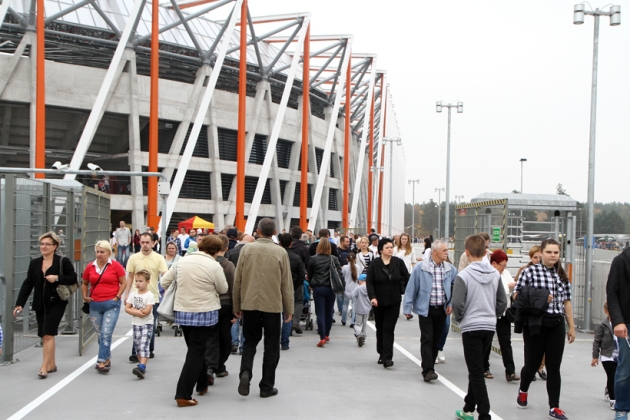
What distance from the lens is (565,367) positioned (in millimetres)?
9219

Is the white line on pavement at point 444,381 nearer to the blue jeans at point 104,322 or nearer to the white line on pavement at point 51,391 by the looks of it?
the blue jeans at point 104,322

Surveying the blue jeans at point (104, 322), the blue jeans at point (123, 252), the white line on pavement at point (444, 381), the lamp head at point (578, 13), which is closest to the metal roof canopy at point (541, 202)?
the lamp head at point (578, 13)

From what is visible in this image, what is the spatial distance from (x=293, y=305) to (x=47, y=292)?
326 centimetres

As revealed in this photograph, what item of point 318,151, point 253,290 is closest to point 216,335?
point 253,290

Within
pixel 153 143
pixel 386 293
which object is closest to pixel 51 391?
pixel 386 293

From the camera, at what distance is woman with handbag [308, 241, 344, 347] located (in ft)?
35.2

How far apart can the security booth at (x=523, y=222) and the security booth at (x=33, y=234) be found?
7.11 metres

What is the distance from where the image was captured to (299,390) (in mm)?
7348

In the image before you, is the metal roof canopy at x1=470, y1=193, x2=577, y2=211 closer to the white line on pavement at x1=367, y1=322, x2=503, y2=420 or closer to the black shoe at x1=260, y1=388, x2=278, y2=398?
the white line on pavement at x1=367, y1=322, x2=503, y2=420

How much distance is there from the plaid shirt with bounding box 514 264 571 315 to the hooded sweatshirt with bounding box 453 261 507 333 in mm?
391

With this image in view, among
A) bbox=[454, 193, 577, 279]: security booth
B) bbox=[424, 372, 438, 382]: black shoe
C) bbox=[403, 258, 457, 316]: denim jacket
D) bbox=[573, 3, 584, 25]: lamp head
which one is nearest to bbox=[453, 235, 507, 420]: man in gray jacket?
bbox=[424, 372, 438, 382]: black shoe

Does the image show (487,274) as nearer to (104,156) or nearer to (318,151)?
(104,156)

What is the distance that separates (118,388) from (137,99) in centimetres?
2659

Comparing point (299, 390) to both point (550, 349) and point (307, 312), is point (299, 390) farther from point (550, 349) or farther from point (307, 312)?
point (307, 312)
